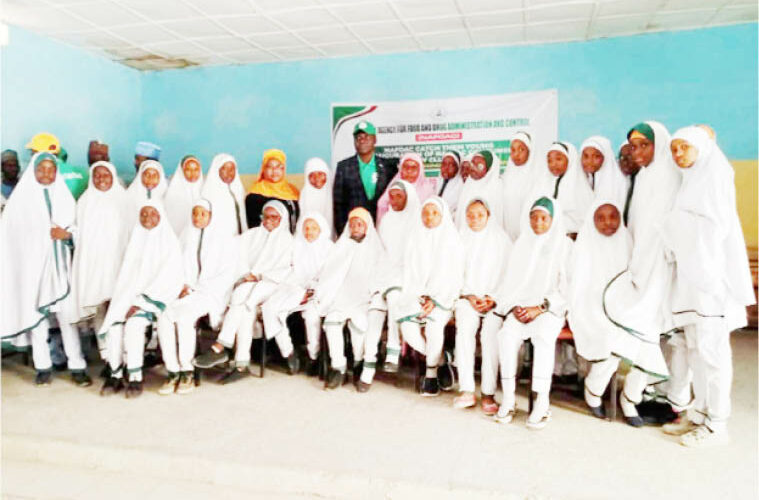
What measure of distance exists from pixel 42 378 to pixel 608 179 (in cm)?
412

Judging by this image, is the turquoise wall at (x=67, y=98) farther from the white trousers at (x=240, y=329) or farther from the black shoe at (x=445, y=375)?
the black shoe at (x=445, y=375)

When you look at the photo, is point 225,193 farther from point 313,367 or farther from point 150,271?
point 313,367

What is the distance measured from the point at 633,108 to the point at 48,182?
508cm

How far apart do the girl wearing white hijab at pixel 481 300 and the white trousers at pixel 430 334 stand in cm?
12

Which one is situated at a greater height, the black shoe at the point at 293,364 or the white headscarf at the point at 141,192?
the white headscarf at the point at 141,192

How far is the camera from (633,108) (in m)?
5.41

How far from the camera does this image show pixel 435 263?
3777 millimetres

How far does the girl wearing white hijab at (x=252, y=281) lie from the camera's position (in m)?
3.92

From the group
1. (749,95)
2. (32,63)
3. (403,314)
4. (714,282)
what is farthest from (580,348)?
(32,63)

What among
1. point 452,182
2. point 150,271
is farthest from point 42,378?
point 452,182

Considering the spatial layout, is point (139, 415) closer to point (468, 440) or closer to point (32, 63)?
point (468, 440)

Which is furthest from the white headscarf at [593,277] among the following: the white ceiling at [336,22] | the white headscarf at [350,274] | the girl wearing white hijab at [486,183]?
the white ceiling at [336,22]

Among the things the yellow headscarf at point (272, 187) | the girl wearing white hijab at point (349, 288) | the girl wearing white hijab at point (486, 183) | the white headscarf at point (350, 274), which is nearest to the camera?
the girl wearing white hijab at point (349, 288)

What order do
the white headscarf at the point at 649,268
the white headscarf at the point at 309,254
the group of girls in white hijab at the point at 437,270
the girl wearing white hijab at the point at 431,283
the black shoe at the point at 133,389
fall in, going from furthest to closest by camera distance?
the white headscarf at the point at 309,254 < the black shoe at the point at 133,389 < the girl wearing white hijab at the point at 431,283 < the white headscarf at the point at 649,268 < the group of girls in white hijab at the point at 437,270
